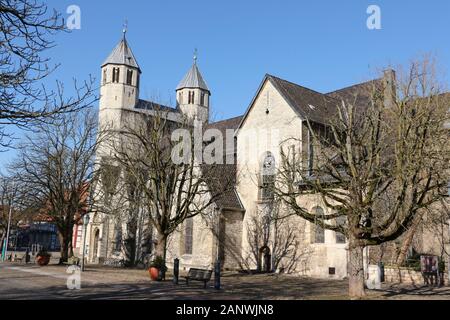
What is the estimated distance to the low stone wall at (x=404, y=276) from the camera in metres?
24.7

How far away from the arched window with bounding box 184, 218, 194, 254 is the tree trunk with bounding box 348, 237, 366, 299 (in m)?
20.4

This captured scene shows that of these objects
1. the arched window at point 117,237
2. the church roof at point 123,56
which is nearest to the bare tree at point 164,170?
the arched window at point 117,237

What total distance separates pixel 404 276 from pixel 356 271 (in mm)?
9970

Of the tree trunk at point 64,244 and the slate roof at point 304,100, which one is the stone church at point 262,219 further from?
the tree trunk at point 64,244

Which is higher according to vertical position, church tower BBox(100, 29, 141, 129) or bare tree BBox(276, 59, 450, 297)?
church tower BBox(100, 29, 141, 129)

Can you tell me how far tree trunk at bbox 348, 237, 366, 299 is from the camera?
55.0 feet

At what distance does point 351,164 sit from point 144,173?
14.4 meters

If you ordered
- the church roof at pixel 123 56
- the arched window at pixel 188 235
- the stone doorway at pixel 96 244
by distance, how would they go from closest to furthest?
the arched window at pixel 188 235 < the stone doorway at pixel 96 244 < the church roof at pixel 123 56

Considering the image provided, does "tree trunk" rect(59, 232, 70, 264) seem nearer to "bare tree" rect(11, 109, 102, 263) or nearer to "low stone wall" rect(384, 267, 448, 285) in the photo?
"bare tree" rect(11, 109, 102, 263)

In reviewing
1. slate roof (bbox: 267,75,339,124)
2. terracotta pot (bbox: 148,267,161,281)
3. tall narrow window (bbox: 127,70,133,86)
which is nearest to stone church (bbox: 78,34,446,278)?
slate roof (bbox: 267,75,339,124)

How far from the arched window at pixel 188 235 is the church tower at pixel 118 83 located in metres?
28.6

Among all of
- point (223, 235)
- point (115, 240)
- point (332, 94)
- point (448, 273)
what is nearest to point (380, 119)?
point (448, 273)

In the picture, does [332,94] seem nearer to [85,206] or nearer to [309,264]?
[309,264]
